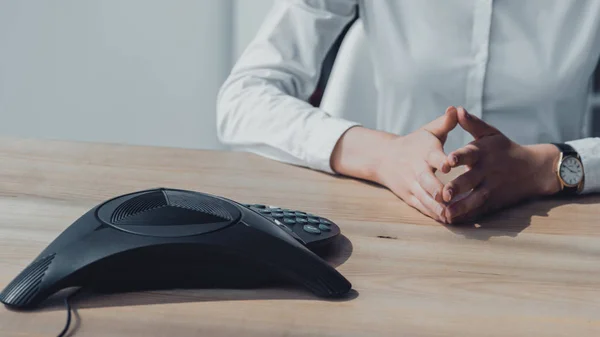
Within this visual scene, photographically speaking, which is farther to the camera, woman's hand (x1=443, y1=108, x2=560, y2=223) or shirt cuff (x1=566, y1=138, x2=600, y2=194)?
shirt cuff (x1=566, y1=138, x2=600, y2=194)

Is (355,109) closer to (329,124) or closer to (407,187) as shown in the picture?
(329,124)

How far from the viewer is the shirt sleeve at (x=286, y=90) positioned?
3.26 ft

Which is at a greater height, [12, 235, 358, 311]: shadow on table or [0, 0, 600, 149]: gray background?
[12, 235, 358, 311]: shadow on table

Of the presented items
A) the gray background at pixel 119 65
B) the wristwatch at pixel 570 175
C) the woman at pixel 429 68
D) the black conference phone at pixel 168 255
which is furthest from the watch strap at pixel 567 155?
the gray background at pixel 119 65

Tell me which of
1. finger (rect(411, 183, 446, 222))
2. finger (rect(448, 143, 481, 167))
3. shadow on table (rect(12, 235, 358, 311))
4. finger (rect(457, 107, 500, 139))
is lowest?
finger (rect(411, 183, 446, 222))

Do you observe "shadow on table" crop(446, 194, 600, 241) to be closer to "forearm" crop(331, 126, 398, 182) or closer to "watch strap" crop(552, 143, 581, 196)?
"watch strap" crop(552, 143, 581, 196)

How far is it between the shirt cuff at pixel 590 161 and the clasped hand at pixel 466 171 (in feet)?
0.12

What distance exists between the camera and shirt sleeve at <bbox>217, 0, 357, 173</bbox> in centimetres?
99

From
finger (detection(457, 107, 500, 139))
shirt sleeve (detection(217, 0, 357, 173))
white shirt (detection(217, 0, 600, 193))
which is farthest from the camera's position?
white shirt (detection(217, 0, 600, 193))

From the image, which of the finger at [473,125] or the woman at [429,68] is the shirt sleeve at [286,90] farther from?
the finger at [473,125]

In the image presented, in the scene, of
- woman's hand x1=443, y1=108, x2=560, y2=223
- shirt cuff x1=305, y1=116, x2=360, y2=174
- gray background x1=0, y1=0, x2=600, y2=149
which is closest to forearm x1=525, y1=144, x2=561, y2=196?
woman's hand x1=443, y1=108, x2=560, y2=223

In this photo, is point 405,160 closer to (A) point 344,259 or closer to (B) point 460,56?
(A) point 344,259

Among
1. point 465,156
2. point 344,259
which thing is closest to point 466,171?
point 465,156

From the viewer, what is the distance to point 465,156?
0.83 metres
